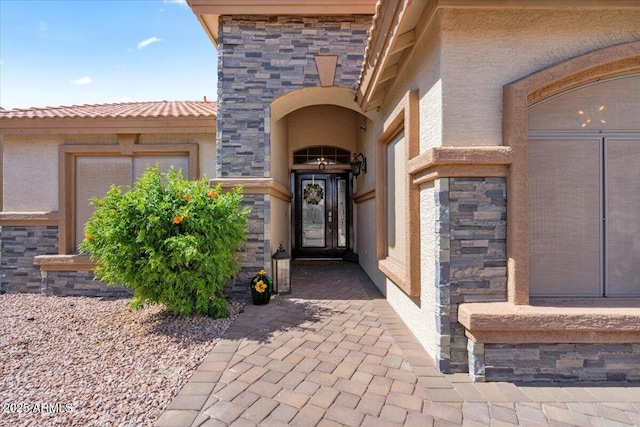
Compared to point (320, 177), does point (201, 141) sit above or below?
above

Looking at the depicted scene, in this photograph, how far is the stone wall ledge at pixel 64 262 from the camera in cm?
558

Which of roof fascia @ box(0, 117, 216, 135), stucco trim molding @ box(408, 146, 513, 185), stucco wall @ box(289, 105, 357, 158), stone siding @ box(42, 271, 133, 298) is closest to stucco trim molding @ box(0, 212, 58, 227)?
stone siding @ box(42, 271, 133, 298)

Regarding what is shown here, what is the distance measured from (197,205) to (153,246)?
2.61 ft

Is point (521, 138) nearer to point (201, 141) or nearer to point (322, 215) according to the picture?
point (201, 141)

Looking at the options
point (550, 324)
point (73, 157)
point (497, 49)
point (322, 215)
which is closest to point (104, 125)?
point (73, 157)

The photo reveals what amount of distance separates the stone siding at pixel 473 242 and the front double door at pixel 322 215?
21.3ft

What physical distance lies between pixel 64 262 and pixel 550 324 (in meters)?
7.65

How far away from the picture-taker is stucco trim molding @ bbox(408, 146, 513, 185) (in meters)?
2.66

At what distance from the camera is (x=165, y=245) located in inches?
154

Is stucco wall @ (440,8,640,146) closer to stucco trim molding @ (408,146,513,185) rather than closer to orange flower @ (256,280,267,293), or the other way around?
stucco trim molding @ (408,146,513,185)

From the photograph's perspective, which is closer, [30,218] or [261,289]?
[261,289]

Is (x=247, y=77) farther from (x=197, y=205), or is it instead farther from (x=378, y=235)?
(x=378, y=235)

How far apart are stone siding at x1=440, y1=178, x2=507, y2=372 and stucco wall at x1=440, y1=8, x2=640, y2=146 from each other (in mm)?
469

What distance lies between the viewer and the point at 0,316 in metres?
4.50
